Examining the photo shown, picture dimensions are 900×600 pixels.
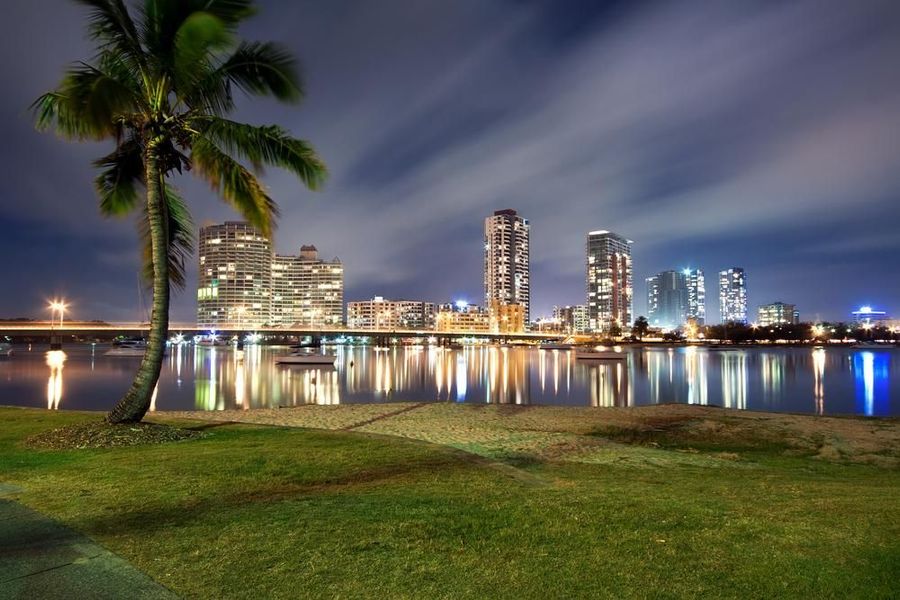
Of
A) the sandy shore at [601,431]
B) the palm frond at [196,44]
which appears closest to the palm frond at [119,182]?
the palm frond at [196,44]

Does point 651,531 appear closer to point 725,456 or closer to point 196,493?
point 196,493

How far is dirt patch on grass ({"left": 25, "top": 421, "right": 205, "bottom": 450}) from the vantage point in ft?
35.8

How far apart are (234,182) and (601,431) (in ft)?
43.5

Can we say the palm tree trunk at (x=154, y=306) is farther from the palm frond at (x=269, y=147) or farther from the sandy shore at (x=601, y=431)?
the sandy shore at (x=601, y=431)

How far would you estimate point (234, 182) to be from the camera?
41.2ft

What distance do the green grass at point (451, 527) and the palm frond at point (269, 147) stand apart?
621cm

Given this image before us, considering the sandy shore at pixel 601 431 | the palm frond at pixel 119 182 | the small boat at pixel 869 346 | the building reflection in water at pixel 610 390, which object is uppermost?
the palm frond at pixel 119 182

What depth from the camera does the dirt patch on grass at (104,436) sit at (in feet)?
35.8

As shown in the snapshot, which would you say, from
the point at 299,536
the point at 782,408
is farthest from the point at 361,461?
the point at 782,408

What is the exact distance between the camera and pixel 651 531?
5.65 meters

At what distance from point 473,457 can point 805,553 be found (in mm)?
6601

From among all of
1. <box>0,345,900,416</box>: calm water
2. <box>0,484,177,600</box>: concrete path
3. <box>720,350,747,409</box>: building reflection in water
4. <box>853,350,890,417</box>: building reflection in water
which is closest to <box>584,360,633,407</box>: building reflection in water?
<box>0,345,900,416</box>: calm water

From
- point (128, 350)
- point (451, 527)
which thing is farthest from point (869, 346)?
point (451, 527)

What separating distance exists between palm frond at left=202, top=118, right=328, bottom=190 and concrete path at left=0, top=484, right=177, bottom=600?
8647 millimetres
